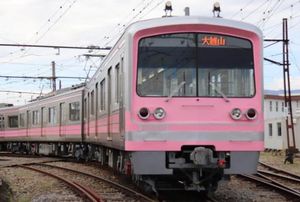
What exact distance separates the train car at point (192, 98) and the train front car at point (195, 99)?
2cm

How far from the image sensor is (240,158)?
9.91 metres

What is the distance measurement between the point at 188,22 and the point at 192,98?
4.17 ft

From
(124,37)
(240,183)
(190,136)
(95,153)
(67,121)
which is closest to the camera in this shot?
(190,136)

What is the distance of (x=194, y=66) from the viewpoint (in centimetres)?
999

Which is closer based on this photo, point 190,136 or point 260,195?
point 190,136

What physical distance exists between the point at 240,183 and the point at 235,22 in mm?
5639

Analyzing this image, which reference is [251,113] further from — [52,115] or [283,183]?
[52,115]

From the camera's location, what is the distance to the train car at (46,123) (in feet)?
78.1

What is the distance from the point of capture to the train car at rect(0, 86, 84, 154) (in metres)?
23.8

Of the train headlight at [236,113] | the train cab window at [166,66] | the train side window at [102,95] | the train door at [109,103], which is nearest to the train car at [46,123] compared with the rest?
the train side window at [102,95]

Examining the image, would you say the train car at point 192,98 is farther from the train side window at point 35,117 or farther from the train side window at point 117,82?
the train side window at point 35,117

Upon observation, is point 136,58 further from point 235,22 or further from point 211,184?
point 211,184

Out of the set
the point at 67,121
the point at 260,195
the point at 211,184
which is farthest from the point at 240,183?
the point at 67,121

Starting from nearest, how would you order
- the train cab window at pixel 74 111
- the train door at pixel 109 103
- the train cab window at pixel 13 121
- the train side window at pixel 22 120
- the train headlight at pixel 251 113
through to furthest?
1. the train headlight at pixel 251 113
2. the train door at pixel 109 103
3. the train cab window at pixel 74 111
4. the train side window at pixel 22 120
5. the train cab window at pixel 13 121
